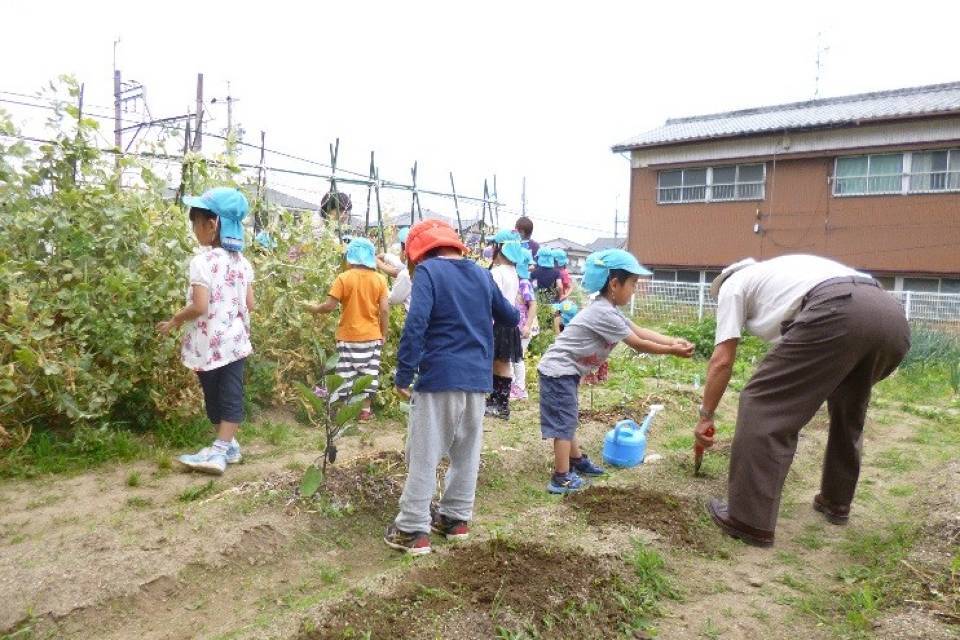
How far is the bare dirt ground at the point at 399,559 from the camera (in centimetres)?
246

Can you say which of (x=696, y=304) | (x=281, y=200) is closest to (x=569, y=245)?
(x=696, y=304)

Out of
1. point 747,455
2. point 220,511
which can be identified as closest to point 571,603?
point 747,455

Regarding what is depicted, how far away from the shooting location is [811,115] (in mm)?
17672

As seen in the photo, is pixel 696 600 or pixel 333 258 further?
pixel 333 258

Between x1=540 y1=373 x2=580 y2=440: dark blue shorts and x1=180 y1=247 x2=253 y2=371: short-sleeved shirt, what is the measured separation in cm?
179

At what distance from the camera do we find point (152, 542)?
9.65 feet

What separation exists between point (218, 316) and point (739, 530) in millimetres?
2990

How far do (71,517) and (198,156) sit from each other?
2570mm

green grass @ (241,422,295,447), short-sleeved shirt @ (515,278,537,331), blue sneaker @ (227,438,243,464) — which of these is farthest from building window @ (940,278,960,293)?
blue sneaker @ (227,438,243,464)

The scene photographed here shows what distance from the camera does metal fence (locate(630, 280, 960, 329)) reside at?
13312 mm

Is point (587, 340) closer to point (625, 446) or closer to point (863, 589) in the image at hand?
point (625, 446)

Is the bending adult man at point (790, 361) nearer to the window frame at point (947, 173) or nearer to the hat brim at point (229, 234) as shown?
the hat brim at point (229, 234)

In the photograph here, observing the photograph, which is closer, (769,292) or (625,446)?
(769,292)

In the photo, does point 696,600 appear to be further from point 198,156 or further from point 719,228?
point 719,228
